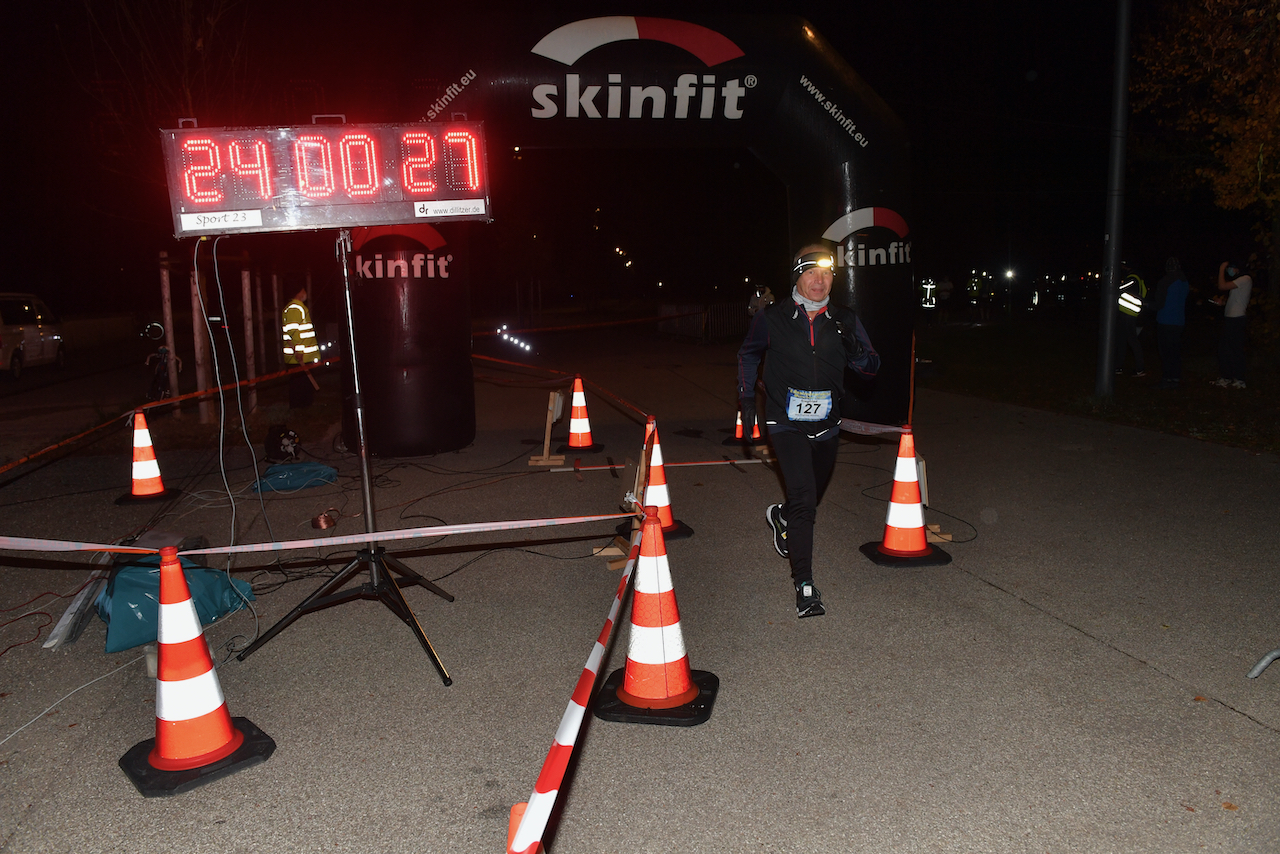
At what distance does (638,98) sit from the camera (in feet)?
31.6

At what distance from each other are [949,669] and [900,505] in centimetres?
191

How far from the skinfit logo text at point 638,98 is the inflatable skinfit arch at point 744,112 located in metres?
0.01

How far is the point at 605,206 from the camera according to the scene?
6969cm

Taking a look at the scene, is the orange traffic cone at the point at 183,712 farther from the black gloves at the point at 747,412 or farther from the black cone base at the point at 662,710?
the black gloves at the point at 747,412

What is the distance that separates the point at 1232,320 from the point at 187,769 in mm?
14941

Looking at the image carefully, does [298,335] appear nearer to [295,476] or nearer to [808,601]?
[295,476]

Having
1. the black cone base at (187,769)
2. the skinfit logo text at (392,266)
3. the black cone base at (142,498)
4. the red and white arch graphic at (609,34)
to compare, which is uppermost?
the red and white arch graphic at (609,34)

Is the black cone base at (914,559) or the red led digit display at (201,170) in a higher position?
the red led digit display at (201,170)

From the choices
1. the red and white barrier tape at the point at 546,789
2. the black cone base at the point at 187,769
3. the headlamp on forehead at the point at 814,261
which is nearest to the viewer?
the red and white barrier tape at the point at 546,789

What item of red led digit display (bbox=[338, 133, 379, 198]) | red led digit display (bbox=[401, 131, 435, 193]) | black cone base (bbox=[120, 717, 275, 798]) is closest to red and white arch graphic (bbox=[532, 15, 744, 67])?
red led digit display (bbox=[401, 131, 435, 193])

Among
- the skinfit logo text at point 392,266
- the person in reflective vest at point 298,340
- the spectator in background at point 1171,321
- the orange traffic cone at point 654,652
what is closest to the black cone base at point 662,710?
the orange traffic cone at point 654,652

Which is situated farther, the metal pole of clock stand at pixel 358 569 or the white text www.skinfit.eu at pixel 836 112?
the white text www.skinfit.eu at pixel 836 112

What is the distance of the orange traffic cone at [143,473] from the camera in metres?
8.16

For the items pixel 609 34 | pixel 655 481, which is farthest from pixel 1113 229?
pixel 655 481
